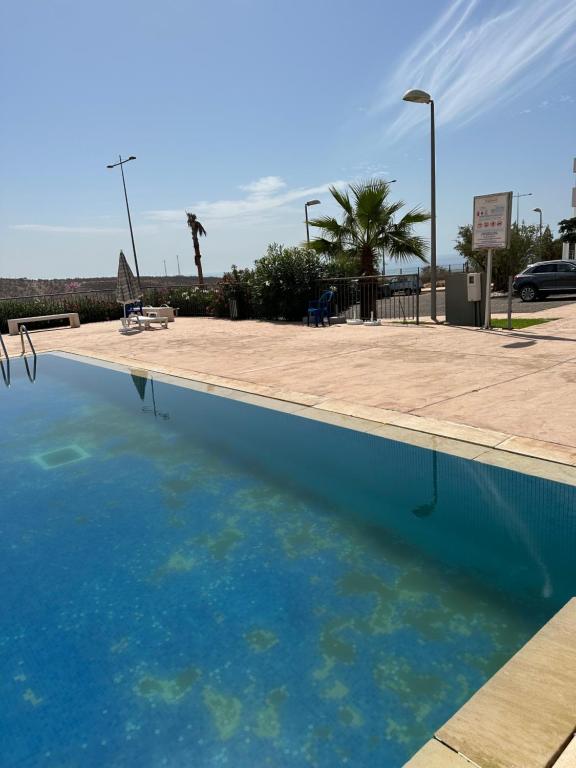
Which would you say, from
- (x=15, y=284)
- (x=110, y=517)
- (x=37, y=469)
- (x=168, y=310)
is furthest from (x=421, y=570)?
(x=15, y=284)

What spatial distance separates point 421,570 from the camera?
3.03 meters

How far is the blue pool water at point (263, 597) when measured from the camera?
6.85ft

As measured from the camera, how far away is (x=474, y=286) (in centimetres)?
1264

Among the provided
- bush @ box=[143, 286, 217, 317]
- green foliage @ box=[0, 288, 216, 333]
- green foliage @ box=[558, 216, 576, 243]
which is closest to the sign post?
green foliage @ box=[0, 288, 216, 333]

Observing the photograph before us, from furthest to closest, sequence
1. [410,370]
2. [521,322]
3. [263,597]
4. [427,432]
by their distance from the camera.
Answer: [521,322] → [410,370] → [427,432] → [263,597]

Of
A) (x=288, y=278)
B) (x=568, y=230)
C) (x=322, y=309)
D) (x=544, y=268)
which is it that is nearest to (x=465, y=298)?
(x=322, y=309)

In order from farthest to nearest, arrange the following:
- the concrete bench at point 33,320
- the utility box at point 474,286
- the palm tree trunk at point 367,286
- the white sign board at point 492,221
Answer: the concrete bench at point 33,320 < the palm tree trunk at point 367,286 < the utility box at point 474,286 < the white sign board at point 492,221

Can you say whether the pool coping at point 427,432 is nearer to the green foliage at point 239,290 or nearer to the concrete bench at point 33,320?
the green foliage at point 239,290

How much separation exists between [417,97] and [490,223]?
13.7 ft

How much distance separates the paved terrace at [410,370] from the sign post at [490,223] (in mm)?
1976

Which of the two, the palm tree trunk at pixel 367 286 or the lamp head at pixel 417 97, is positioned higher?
the lamp head at pixel 417 97

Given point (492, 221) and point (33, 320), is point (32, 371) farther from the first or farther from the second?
point (492, 221)

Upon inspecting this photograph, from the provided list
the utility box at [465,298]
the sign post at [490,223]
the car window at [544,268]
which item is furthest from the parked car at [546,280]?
the sign post at [490,223]

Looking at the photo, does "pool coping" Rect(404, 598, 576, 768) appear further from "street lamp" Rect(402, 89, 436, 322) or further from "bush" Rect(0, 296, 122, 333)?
"bush" Rect(0, 296, 122, 333)
